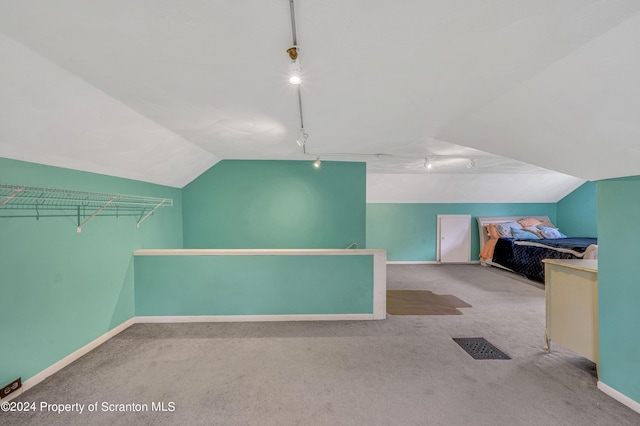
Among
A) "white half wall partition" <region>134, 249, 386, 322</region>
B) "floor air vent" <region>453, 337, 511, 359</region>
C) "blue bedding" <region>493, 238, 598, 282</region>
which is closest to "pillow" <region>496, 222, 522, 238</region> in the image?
"blue bedding" <region>493, 238, 598, 282</region>

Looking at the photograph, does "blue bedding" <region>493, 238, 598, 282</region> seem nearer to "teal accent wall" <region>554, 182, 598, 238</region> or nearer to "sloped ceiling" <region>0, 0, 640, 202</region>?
"teal accent wall" <region>554, 182, 598, 238</region>

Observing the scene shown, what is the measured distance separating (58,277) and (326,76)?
267 cm

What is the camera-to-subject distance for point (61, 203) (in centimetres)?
234

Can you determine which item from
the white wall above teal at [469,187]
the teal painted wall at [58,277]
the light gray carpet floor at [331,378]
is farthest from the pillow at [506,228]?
the teal painted wall at [58,277]

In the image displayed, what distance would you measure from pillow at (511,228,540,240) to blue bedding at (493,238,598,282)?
0.93 feet

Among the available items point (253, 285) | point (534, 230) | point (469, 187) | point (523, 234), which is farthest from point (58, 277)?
point (534, 230)

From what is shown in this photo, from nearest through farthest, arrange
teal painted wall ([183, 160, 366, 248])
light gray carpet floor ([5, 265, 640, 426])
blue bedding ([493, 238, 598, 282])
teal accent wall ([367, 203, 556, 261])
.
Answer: light gray carpet floor ([5, 265, 640, 426]), teal painted wall ([183, 160, 366, 248]), blue bedding ([493, 238, 598, 282]), teal accent wall ([367, 203, 556, 261])

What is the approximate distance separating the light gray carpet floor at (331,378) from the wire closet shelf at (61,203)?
1304 mm

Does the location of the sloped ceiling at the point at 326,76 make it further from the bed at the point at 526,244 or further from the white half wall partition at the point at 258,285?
the bed at the point at 526,244

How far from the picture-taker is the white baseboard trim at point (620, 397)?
1.88m

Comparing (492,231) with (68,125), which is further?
(492,231)

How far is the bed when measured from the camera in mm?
5070

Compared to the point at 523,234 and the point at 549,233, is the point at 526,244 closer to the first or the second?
the point at 523,234

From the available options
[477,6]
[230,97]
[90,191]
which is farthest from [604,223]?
[90,191]
